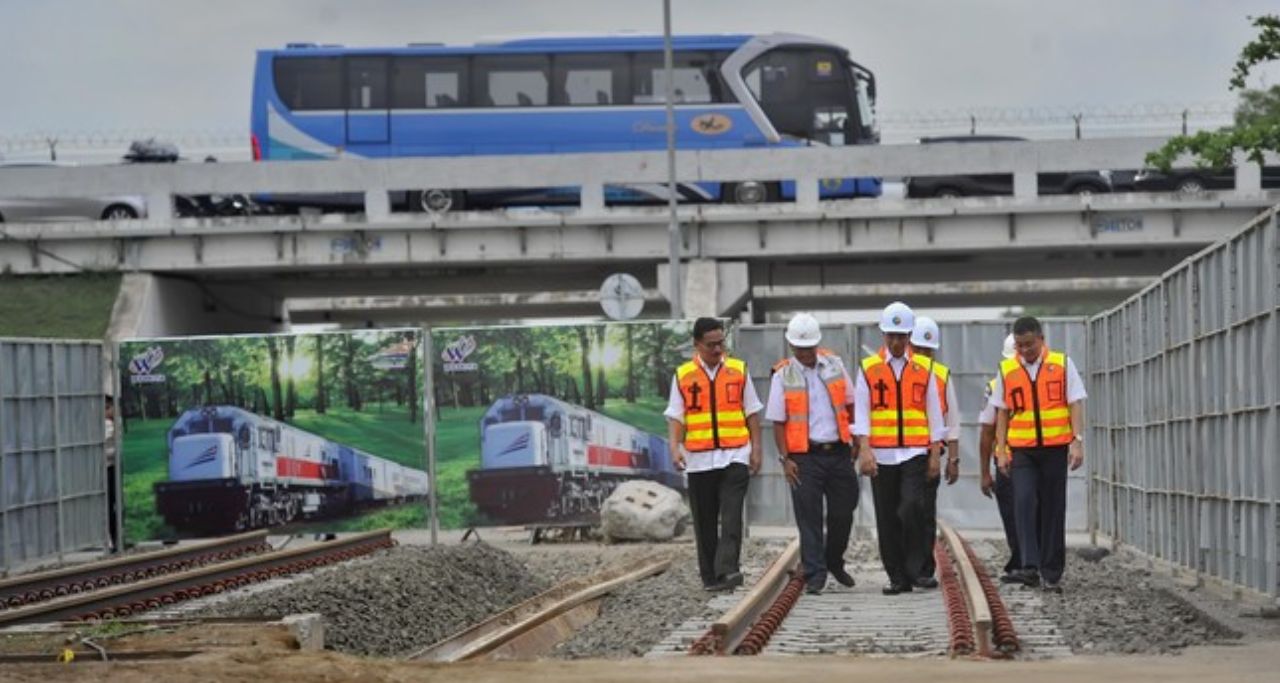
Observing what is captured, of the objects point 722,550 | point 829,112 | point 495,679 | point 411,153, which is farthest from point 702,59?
point 495,679

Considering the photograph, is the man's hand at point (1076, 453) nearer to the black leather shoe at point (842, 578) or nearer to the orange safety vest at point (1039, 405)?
the orange safety vest at point (1039, 405)

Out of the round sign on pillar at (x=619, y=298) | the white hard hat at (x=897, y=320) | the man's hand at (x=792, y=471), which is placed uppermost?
the round sign on pillar at (x=619, y=298)

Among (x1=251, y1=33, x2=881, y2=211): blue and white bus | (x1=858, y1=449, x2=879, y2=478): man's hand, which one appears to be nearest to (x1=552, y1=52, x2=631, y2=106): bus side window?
(x1=251, y1=33, x2=881, y2=211): blue and white bus

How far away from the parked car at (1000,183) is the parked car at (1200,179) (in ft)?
4.08

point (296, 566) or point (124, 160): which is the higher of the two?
point (124, 160)

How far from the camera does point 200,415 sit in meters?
29.6

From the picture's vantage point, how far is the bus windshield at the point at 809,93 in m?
56.2

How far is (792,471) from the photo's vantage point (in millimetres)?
17969

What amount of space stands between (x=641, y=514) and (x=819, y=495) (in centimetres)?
1045

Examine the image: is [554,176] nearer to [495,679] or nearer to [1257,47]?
[1257,47]

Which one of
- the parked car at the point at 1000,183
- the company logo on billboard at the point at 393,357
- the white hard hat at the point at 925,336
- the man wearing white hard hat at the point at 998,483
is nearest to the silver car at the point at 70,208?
the parked car at the point at 1000,183

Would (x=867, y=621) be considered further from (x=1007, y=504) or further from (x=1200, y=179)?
(x=1200, y=179)

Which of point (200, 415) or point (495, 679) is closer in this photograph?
point (495, 679)

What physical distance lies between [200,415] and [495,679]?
18.5m
